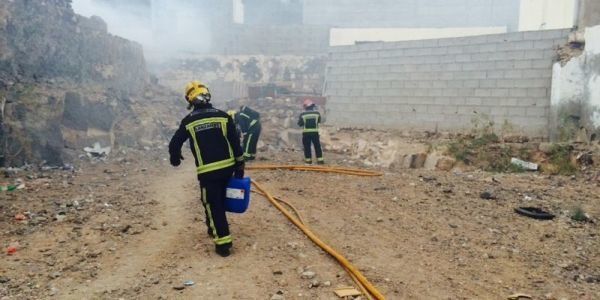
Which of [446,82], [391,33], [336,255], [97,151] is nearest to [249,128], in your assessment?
[97,151]

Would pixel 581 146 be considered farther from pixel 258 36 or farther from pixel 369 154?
pixel 258 36

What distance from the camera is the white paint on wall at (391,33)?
82.1ft

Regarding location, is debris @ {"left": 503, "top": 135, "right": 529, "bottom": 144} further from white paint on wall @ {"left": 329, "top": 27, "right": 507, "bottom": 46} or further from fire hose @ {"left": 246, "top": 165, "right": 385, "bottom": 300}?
white paint on wall @ {"left": 329, "top": 27, "right": 507, "bottom": 46}

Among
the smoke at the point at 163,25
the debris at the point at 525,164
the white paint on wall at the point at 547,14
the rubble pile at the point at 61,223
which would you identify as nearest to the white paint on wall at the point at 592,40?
the white paint on wall at the point at 547,14

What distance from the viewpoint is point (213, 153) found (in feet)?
12.6

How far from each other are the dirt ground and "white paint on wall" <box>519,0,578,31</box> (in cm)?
546

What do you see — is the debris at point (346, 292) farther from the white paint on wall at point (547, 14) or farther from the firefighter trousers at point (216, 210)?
the white paint on wall at point (547, 14)

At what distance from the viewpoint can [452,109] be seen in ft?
30.0

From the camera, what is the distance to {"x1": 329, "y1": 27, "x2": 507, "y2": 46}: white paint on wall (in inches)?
985

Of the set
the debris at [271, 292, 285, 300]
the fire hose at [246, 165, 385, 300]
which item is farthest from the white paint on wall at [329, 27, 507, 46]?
the debris at [271, 292, 285, 300]

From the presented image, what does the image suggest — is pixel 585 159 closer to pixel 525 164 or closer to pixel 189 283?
pixel 525 164

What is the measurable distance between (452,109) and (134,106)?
30.4ft

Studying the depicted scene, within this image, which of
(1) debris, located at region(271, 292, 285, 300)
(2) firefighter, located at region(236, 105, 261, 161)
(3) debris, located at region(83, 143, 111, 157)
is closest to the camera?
(1) debris, located at region(271, 292, 285, 300)

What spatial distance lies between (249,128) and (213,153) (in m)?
5.34
